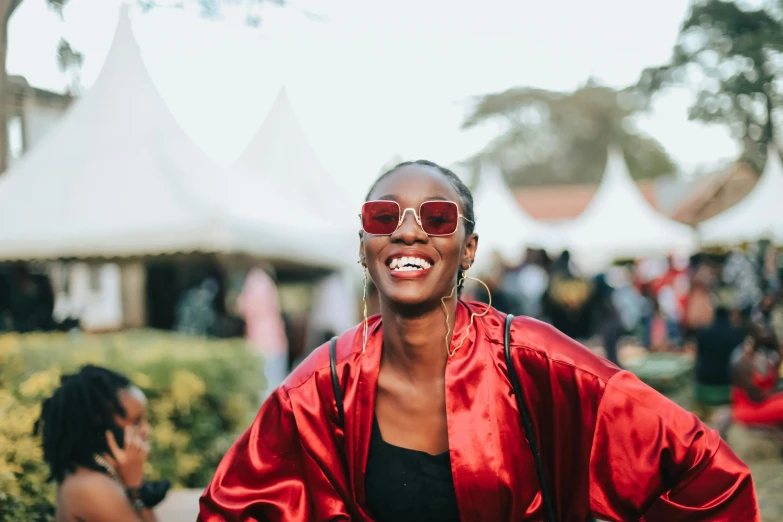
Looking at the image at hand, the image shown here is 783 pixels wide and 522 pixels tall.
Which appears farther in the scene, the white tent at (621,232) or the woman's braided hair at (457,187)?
the white tent at (621,232)

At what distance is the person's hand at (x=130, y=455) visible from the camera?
2.96 m

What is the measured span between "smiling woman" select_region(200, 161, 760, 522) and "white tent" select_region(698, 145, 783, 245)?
1400 cm

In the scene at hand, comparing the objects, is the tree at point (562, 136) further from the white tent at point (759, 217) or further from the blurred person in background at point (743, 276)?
the blurred person in background at point (743, 276)

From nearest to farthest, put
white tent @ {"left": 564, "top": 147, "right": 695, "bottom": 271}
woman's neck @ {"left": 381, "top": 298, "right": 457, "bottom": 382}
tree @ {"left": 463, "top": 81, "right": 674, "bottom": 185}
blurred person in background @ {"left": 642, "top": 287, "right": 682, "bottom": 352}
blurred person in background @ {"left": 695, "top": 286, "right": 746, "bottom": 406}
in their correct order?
woman's neck @ {"left": 381, "top": 298, "right": 457, "bottom": 382}, blurred person in background @ {"left": 695, "top": 286, "right": 746, "bottom": 406}, blurred person in background @ {"left": 642, "top": 287, "right": 682, "bottom": 352}, white tent @ {"left": 564, "top": 147, "right": 695, "bottom": 271}, tree @ {"left": 463, "top": 81, "right": 674, "bottom": 185}

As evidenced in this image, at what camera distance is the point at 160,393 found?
5.09 meters

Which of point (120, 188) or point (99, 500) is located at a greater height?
point (120, 188)

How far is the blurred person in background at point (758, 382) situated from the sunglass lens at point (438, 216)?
579 centimetres

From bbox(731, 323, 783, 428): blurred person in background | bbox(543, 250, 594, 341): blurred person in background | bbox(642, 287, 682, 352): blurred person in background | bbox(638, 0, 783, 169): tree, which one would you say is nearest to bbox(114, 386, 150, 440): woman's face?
bbox(731, 323, 783, 428): blurred person in background

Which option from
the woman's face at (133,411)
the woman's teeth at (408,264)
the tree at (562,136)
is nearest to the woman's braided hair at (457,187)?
the woman's teeth at (408,264)

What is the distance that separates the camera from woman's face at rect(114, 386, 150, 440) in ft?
9.95

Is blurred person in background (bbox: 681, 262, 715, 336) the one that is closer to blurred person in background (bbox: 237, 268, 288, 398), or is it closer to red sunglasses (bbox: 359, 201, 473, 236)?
blurred person in background (bbox: 237, 268, 288, 398)

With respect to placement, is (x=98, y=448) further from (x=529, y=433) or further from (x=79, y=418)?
(x=529, y=433)

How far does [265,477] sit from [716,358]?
741cm

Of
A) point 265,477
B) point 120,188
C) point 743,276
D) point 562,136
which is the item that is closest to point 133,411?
point 265,477
